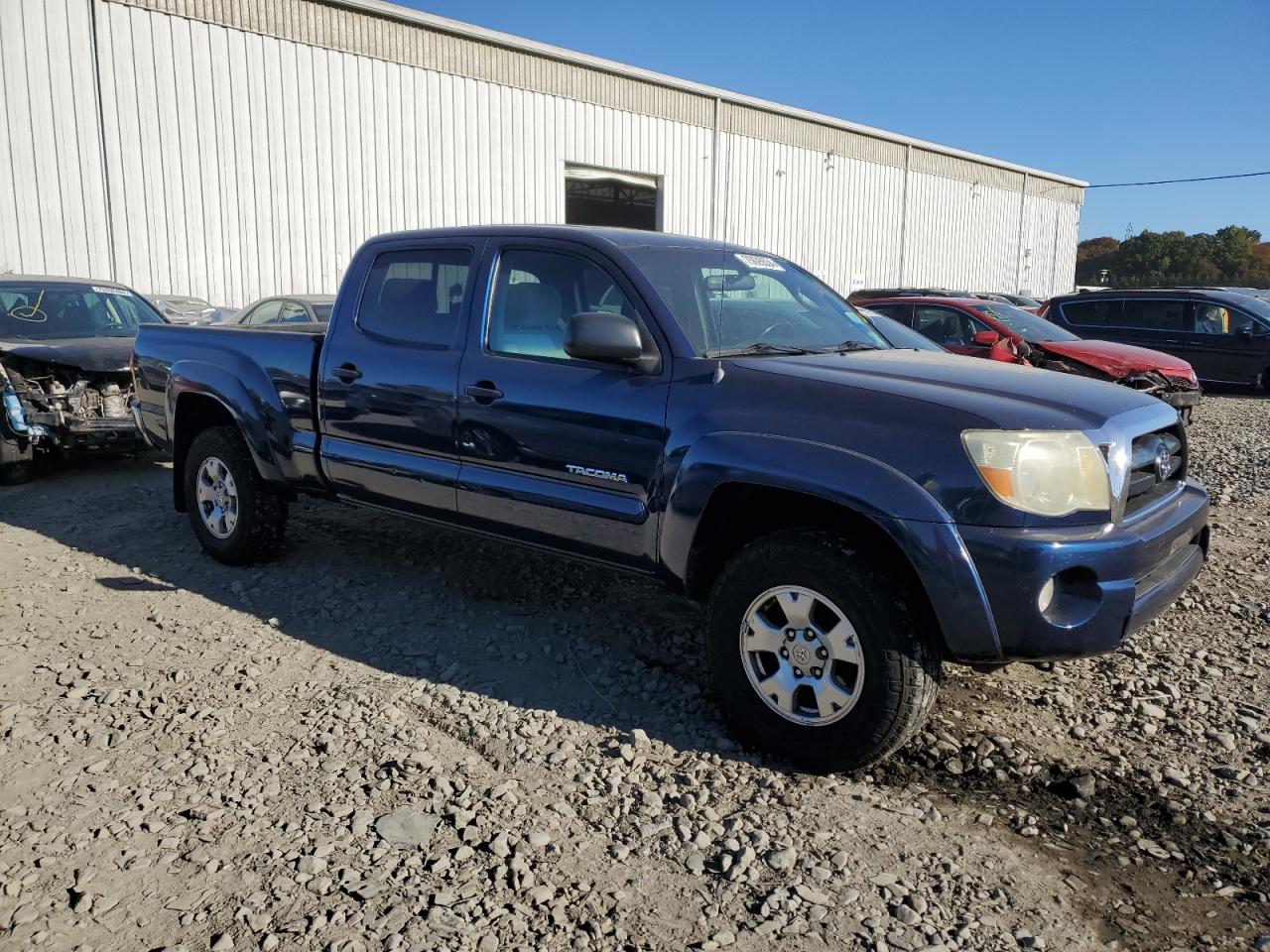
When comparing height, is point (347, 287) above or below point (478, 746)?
above

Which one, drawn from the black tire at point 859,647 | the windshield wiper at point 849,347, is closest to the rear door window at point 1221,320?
the windshield wiper at point 849,347

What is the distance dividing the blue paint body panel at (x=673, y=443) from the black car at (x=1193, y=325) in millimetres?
12456

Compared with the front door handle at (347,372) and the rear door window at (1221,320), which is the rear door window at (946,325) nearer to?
the rear door window at (1221,320)

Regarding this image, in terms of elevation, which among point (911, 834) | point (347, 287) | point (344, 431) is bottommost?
point (911, 834)

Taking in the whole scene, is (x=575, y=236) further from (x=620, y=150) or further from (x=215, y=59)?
(x=620, y=150)

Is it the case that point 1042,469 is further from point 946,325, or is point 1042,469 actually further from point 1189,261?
point 1189,261

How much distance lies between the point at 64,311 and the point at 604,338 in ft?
23.8

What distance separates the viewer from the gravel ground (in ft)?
8.07

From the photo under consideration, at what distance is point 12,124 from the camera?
568 inches

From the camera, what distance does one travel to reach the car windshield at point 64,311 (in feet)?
26.8

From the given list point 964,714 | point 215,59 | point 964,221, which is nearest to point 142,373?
point 964,714

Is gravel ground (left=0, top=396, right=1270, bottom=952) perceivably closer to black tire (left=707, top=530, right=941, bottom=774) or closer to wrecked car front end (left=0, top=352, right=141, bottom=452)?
black tire (left=707, top=530, right=941, bottom=774)

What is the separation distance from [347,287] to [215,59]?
14.3 metres

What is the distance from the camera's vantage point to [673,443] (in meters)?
3.40
